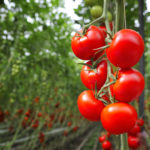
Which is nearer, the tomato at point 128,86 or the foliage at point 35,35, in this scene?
the tomato at point 128,86

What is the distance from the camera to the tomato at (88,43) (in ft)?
1.63

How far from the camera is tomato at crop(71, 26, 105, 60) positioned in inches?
19.5

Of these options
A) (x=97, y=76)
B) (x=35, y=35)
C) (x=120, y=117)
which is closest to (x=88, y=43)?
(x=97, y=76)

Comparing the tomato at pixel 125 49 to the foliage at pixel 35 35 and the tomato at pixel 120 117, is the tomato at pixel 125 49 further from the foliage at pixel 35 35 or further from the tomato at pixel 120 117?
the foliage at pixel 35 35

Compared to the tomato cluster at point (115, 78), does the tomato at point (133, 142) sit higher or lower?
lower

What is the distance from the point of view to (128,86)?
17.1 inches

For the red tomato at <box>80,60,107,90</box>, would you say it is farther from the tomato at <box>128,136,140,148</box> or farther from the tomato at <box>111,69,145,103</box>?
the tomato at <box>128,136,140,148</box>

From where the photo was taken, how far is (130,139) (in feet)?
3.18

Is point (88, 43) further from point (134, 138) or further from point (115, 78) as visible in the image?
point (134, 138)

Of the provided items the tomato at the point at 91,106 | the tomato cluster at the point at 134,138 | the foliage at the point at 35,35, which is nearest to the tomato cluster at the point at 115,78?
the tomato at the point at 91,106

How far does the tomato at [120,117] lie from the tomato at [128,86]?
2 cm

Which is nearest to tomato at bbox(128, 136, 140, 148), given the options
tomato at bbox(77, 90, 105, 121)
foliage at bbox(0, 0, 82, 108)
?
tomato at bbox(77, 90, 105, 121)

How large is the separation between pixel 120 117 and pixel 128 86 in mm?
87

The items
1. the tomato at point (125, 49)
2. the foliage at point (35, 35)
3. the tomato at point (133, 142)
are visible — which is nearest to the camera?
the tomato at point (125, 49)
